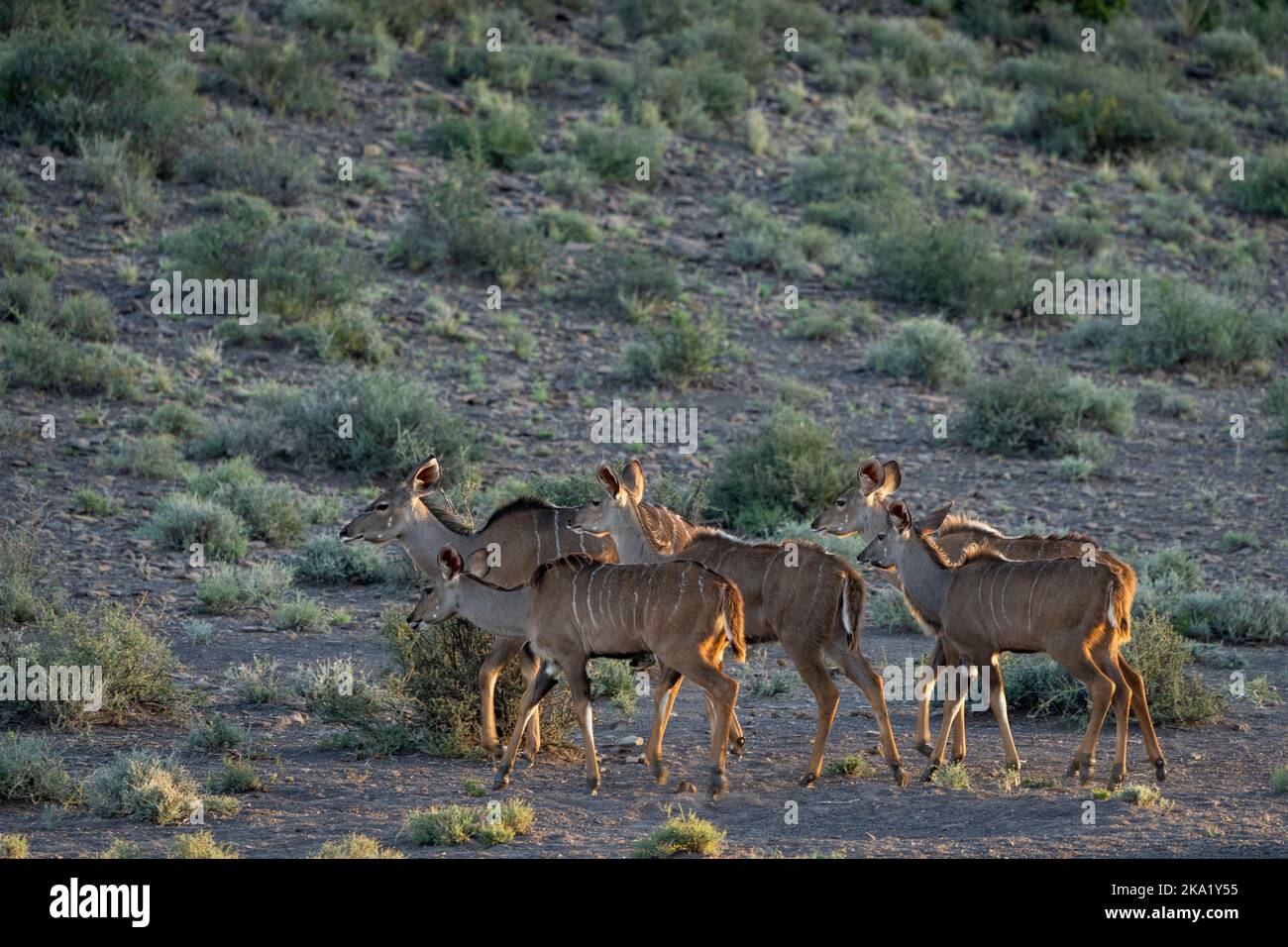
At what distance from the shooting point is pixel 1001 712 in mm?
11445

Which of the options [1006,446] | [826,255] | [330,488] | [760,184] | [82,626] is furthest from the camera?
[760,184]

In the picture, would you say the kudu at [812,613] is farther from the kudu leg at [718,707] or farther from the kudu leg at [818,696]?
the kudu leg at [718,707]

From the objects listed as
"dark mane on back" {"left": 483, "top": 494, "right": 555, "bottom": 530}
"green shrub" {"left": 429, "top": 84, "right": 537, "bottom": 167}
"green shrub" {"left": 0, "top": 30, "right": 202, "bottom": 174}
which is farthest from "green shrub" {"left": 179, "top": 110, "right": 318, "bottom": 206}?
"dark mane on back" {"left": 483, "top": 494, "right": 555, "bottom": 530}

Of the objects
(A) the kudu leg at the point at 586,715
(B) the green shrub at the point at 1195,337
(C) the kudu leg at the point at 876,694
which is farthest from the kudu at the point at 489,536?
(B) the green shrub at the point at 1195,337

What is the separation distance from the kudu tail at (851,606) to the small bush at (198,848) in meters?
4.26

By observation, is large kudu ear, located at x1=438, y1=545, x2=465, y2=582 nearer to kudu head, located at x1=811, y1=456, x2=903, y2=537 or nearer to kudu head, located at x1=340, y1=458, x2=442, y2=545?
kudu head, located at x1=340, y1=458, x2=442, y2=545

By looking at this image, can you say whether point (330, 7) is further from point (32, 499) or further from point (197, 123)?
point (32, 499)

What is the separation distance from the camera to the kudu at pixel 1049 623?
10.9 m

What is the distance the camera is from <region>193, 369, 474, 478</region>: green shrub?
1948cm

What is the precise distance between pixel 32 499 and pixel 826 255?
13.6 meters

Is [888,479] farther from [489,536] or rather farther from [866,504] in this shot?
[489,536]

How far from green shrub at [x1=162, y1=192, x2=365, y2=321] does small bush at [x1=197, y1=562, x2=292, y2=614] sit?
7080 mm
